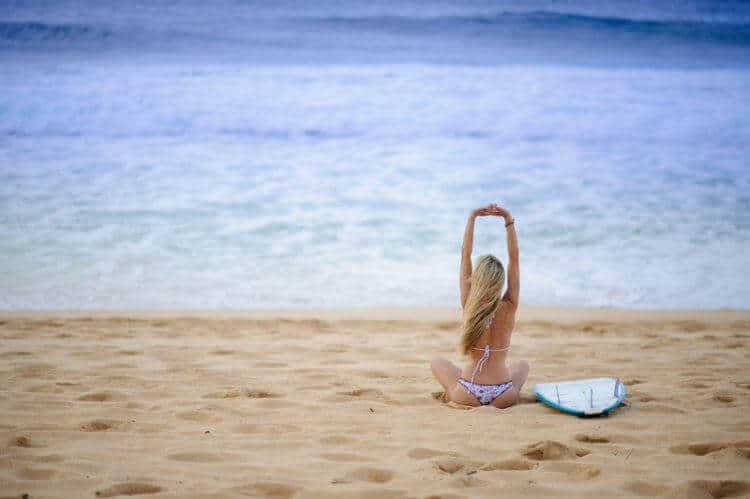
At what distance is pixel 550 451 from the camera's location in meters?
3.15

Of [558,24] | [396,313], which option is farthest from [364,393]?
[558,24]

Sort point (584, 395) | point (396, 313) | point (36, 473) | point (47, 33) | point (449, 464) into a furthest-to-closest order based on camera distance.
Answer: point (47, 33)
point (396, 313)
point (584, 395)
point (449, 464)
point (36, 473)

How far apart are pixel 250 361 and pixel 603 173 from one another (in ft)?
33.5

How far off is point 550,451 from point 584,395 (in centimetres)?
74

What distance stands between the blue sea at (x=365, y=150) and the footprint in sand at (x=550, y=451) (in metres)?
3.97

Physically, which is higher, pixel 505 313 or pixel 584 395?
pixel 505 313

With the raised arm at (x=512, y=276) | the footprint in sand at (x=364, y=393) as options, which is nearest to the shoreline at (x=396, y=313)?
the footprint in sand at (x=364, y=393)

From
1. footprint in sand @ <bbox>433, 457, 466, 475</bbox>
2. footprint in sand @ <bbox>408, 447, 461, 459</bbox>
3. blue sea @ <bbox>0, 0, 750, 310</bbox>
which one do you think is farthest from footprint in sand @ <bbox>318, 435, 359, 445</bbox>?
blue sea @ <bbox>0, 0, 750, 310</bbox>

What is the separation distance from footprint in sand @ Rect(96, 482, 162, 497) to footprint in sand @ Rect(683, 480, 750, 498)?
192 cm

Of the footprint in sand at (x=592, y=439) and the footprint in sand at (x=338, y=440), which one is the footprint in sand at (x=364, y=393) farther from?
the footprint in sand at (x=592, y=439)

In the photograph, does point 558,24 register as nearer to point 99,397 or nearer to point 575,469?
point 99,397

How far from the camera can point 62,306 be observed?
6.79m

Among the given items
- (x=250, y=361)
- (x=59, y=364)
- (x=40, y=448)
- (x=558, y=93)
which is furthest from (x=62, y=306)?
(x=558, y=93)

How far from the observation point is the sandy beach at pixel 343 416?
2836mm
